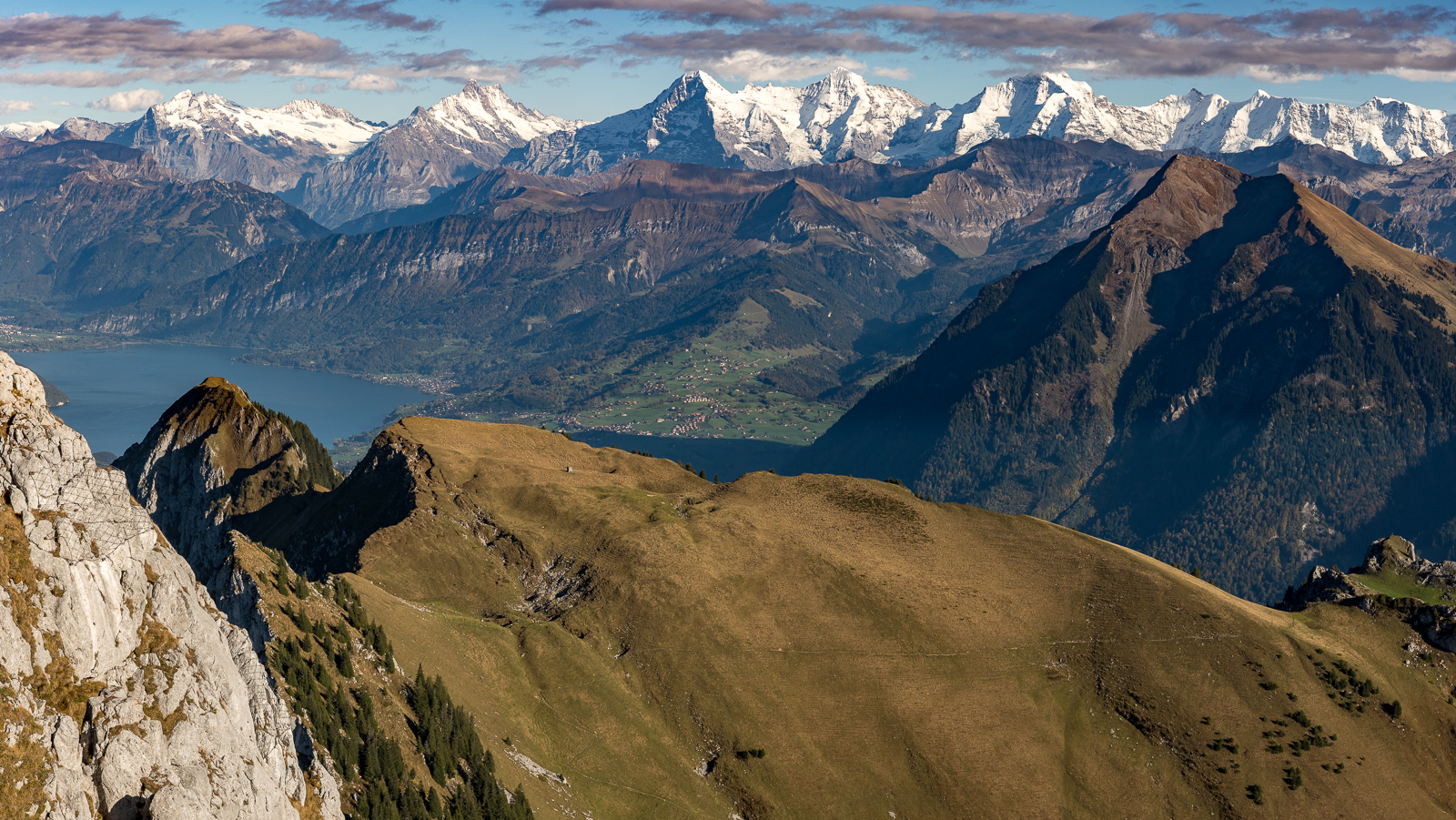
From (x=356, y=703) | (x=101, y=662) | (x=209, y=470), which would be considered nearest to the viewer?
(x=101, y=662)

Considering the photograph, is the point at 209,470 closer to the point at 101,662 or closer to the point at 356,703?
the point at 356,703

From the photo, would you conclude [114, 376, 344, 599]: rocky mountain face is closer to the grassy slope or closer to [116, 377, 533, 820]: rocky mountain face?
the grassy slope

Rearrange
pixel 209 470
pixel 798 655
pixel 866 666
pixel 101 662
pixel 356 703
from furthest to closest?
pixel 209 470 → pixel 798 655 → pixel 866 666 → pixel 356 703 → pixel 101 662

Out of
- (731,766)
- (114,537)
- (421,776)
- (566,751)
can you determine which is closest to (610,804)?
(566,751)

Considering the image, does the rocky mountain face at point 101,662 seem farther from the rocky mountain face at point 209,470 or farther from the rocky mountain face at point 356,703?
the rocky mountain face at point 209,470

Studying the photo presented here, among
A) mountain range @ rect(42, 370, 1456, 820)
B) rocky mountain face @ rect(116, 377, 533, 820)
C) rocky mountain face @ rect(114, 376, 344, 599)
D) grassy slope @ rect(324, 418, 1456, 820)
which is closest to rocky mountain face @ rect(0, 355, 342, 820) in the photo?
rocky mountain face @ rect(116, 377, 533, 820)

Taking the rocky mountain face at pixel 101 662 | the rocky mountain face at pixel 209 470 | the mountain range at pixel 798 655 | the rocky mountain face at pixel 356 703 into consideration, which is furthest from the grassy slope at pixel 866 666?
the rocky mountain face at pixel 101 662

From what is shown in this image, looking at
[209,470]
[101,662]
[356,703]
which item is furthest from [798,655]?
[209,470]

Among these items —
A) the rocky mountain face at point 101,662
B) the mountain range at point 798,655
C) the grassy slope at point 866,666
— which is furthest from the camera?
the grassy slope at point 866,666
